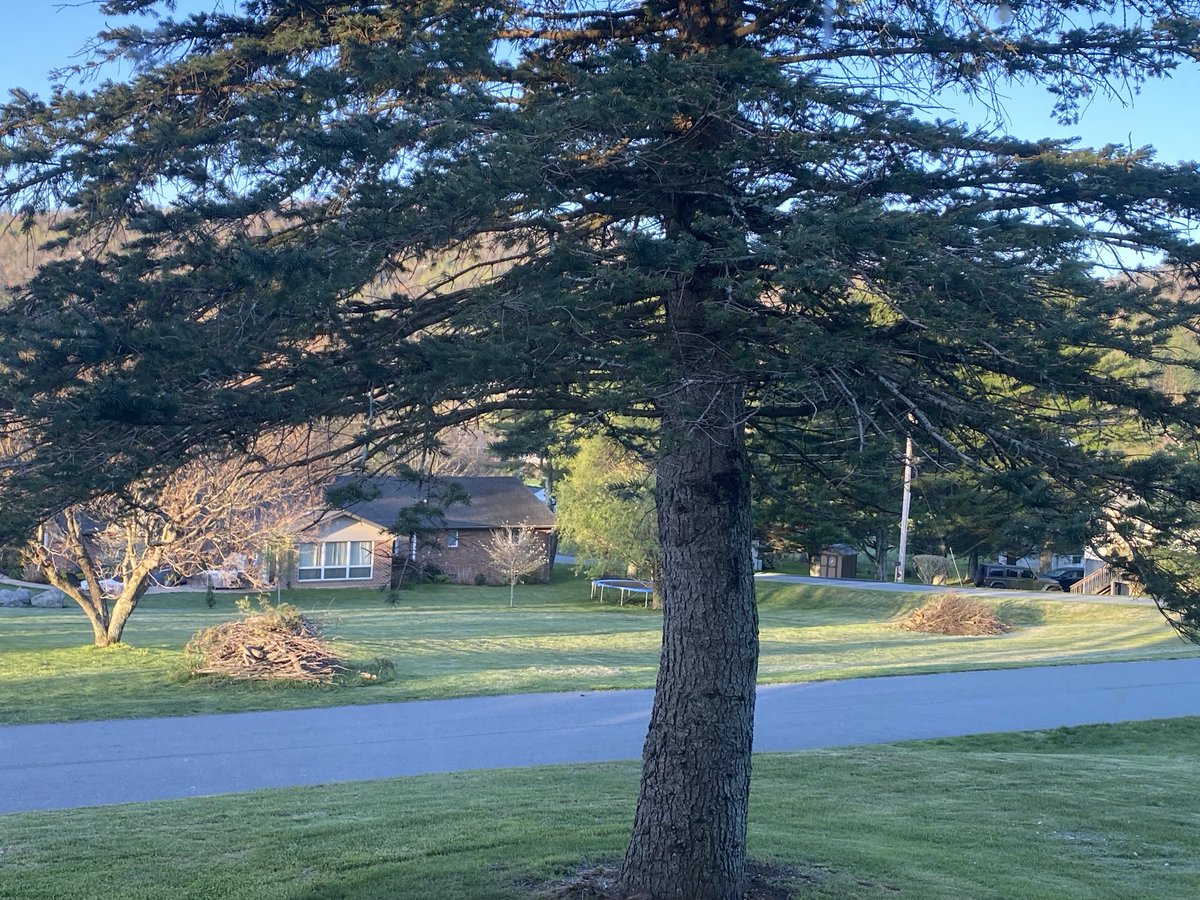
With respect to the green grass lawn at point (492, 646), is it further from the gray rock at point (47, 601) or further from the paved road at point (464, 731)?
the gray rock at point (47, 601)

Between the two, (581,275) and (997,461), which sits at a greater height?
(581,275)

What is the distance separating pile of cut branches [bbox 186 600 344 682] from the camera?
1788cm

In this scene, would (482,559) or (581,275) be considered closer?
(581,275)

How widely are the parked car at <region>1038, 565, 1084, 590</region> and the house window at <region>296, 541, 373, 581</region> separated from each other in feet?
90.7

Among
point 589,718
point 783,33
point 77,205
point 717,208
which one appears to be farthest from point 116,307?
point 589,718

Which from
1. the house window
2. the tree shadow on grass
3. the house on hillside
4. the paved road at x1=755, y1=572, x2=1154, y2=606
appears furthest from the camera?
the house window

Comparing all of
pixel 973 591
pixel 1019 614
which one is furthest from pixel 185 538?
pixel 973 591

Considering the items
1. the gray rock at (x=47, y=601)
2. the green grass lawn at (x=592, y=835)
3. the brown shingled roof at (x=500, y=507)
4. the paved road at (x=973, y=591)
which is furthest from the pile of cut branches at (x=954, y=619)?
the gray rock at (x=47, y=601)

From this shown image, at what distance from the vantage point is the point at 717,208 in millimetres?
5598

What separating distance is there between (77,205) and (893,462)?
4.54 meters

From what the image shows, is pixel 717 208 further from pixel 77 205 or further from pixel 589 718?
pixel 589 718

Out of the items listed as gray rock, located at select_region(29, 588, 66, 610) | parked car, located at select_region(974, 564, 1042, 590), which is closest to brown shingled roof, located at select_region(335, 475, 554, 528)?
gray rock, located at select_region(29, 588, 66, 610)

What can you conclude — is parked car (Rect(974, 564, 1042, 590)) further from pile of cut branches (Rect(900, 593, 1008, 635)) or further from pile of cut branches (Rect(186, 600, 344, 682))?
pile of cut branches (Rect(186, 600, 344, 682))

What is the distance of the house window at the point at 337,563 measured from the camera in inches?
1678
